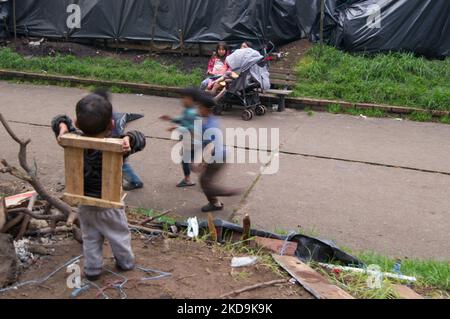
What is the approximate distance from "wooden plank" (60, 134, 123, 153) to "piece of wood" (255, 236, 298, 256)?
5.20ft

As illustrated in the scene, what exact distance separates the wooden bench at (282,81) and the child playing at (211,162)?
164 inches

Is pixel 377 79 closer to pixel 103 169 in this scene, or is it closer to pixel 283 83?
pixel 283 83

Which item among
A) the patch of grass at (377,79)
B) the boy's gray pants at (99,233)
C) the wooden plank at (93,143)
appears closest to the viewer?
the wooden plank at (93,143)

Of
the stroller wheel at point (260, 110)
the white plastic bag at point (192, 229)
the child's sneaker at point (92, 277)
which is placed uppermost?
the stroller wheel at point (260, 110)

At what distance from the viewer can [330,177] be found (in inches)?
243

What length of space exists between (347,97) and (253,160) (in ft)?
11.1

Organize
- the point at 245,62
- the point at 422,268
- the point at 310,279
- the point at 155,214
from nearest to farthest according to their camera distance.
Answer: the point at 310,279, the point at 422,268, the point at 155,214, the point at 245,62

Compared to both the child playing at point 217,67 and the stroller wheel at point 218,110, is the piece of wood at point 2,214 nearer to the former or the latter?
the child playing at point 217,67

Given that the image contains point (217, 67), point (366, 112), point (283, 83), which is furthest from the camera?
point (283, 83)

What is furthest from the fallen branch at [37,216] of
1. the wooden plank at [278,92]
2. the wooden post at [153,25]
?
the wooden post at [153,25]

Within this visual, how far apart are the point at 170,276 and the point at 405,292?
5.30ft

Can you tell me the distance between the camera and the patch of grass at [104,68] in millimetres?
10367

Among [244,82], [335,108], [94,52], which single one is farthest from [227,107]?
[94,52]

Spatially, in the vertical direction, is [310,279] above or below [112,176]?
below
